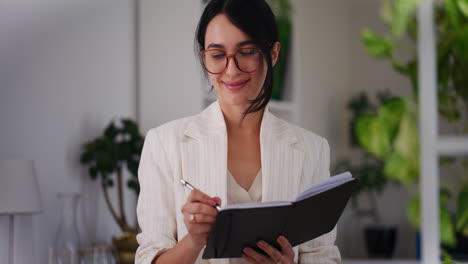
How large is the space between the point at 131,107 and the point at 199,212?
1902 millimetres

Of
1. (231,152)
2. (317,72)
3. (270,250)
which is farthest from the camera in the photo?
(317,72)

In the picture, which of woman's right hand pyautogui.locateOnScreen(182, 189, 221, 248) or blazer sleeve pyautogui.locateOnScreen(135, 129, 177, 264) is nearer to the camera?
woman's right hand pyautogui.locateOnScreen(182, 189, 221, 248)

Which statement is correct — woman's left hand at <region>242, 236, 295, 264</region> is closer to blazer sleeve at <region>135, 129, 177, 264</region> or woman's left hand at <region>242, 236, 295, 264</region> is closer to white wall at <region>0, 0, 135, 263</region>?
blazer sleeve at <region>135, 129, 177, 264</region>

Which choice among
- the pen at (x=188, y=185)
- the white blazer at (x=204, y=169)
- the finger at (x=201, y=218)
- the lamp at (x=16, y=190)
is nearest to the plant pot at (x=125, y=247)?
the lamp at (x=16, y=190)

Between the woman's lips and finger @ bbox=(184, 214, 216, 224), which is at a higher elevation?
the woman's lips

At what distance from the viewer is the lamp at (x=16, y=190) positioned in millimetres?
2115

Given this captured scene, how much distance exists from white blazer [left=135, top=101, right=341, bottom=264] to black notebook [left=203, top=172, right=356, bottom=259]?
0.15m

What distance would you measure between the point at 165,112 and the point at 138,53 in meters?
0.32

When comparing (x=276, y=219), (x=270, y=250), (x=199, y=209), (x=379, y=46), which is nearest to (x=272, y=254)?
(x=270, y=250)

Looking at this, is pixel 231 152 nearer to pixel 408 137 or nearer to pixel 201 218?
pixel 201 218

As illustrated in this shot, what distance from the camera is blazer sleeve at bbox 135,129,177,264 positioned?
4.77 feet

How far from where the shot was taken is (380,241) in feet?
13.8

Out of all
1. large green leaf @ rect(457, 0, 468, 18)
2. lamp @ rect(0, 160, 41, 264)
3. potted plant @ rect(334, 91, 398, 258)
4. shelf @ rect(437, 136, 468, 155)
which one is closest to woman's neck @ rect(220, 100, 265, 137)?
lamp @ rect(0, 160, 41, 264)

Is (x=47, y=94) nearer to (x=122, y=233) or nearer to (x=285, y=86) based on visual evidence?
(x=122, y=233)
